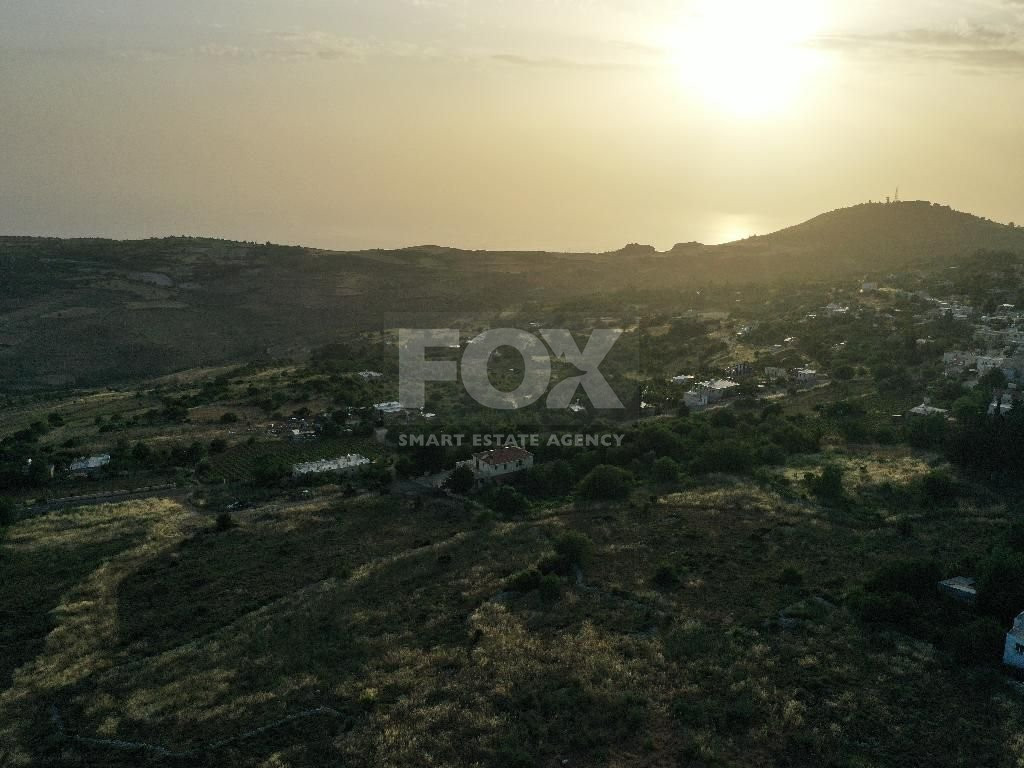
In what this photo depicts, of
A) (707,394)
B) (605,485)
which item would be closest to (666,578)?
(605,485)

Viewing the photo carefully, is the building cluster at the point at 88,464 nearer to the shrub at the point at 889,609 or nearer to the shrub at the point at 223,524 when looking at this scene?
the shrub at the point at 223,524

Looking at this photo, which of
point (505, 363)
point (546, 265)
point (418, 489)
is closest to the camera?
point (418, 489)

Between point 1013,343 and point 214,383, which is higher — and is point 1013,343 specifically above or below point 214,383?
above

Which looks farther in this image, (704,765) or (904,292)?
(904,292)

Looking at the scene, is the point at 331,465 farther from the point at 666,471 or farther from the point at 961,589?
the point at 961,589

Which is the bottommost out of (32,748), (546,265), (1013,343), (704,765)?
(32,748)

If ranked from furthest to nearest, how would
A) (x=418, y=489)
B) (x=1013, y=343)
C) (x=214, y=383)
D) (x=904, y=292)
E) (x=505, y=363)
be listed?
1. (x=904, y=292)
2. (x=505, y=363)
3. (x=214, y=383)
4. (x=1013, y=343)
5. (x=418, y=489)

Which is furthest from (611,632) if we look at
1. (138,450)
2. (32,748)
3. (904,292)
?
(904,292)

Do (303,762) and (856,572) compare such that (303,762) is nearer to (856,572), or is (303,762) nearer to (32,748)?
(32,748)
